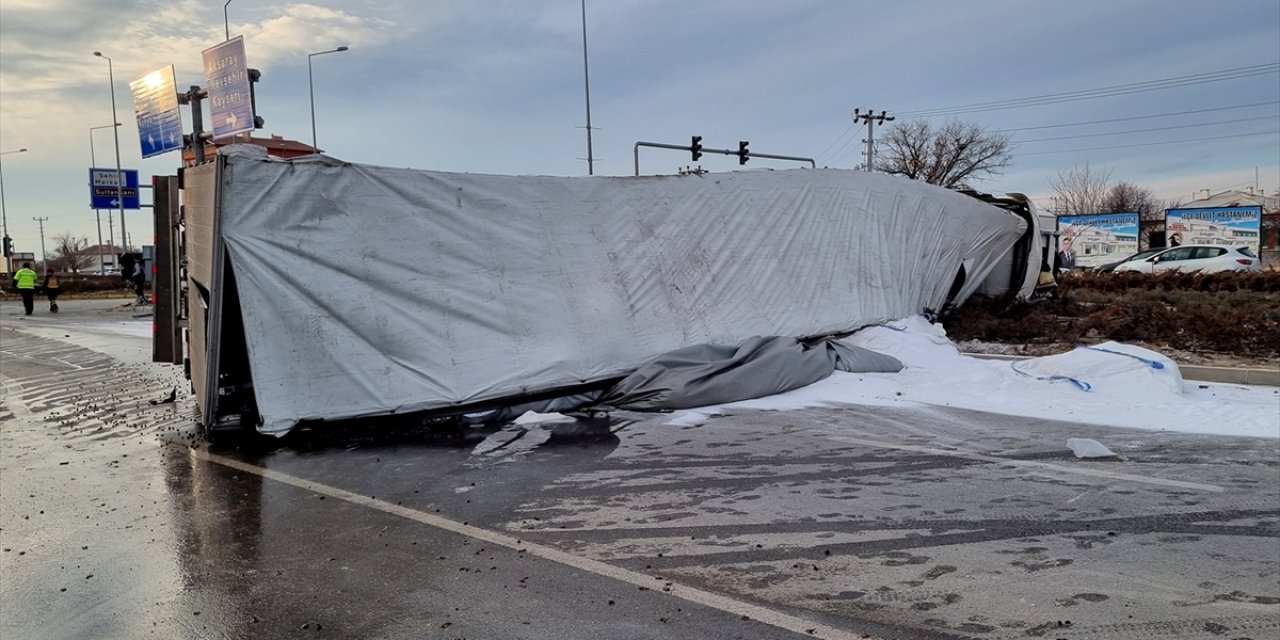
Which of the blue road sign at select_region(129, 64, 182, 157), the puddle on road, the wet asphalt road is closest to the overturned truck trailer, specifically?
the puddle on road

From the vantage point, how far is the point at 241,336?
770 centimetres

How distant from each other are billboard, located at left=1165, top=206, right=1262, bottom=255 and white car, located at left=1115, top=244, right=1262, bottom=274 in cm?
1344

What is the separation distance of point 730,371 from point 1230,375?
564cm

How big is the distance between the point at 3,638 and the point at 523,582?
229cm

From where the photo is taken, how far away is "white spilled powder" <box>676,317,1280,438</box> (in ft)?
24.6

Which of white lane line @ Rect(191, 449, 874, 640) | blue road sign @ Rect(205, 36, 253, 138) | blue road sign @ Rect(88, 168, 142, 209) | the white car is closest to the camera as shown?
white lane line @ Rect(191, 449, 874, 640)

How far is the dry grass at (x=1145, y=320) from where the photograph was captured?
10609 millimetres

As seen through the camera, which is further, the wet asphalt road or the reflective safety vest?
the reflective safety vest

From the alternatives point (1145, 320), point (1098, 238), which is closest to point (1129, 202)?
point (1098, 238)

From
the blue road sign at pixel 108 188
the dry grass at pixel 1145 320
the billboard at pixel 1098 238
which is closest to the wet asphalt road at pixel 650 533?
the dry grass at pixel 1145 320

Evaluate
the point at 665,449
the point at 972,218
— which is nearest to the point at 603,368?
the point at 665,449

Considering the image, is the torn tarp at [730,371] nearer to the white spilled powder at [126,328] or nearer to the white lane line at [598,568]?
the white lane line at [598,568]

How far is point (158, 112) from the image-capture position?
58.1ft

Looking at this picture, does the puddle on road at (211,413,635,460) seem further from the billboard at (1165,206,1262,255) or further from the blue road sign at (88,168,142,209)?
the billboard at (1165,206,1262,255)
